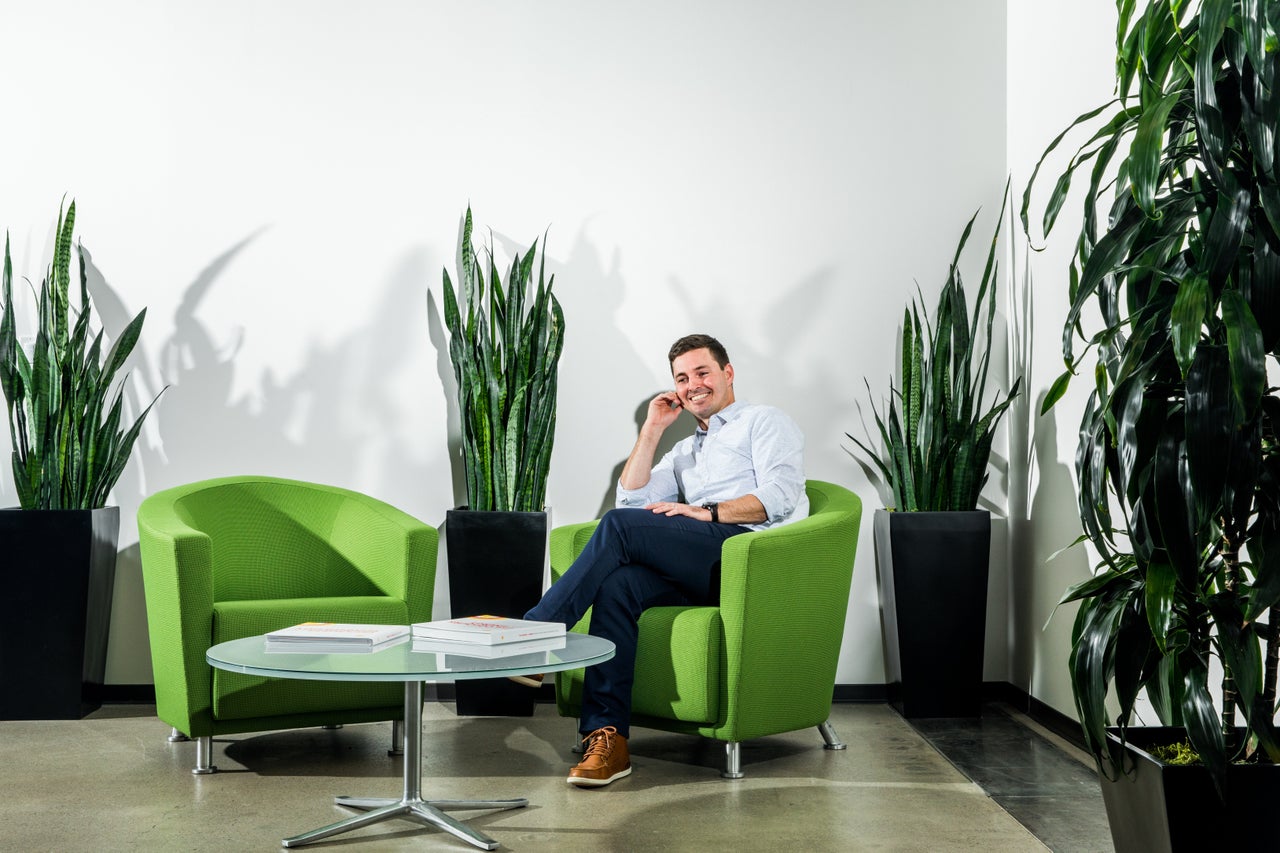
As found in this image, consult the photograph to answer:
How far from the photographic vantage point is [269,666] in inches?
89.5

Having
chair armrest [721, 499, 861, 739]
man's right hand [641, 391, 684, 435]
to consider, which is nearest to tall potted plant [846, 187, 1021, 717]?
chair armrest [721, 499, 861, 739]

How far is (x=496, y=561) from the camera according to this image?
3654mm

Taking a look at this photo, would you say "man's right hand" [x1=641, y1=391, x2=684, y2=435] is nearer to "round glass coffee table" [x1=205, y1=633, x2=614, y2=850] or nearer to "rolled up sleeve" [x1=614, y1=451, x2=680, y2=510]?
"rolled up sleeve" [x1=614, y1=451, x2=680, y2=510]

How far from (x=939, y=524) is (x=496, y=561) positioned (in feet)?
4.74

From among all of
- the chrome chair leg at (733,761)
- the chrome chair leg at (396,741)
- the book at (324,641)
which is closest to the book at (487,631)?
the book at (324,641)

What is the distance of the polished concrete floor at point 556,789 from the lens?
2441mm

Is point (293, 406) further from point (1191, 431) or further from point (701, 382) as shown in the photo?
point (1191, 431)

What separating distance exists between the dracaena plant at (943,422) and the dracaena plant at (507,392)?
113 cm

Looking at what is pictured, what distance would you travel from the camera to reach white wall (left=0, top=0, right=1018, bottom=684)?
405 centimetres

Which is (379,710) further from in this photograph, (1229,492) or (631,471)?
(1229,492)

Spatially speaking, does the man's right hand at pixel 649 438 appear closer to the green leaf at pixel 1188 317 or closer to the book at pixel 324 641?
the book at pixel 324 641

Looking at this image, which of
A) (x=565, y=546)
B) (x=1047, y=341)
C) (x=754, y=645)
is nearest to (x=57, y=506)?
(x=565, y=546)

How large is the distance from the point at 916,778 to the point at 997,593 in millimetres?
1261

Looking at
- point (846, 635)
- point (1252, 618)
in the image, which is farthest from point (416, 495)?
point (1252, 618)
